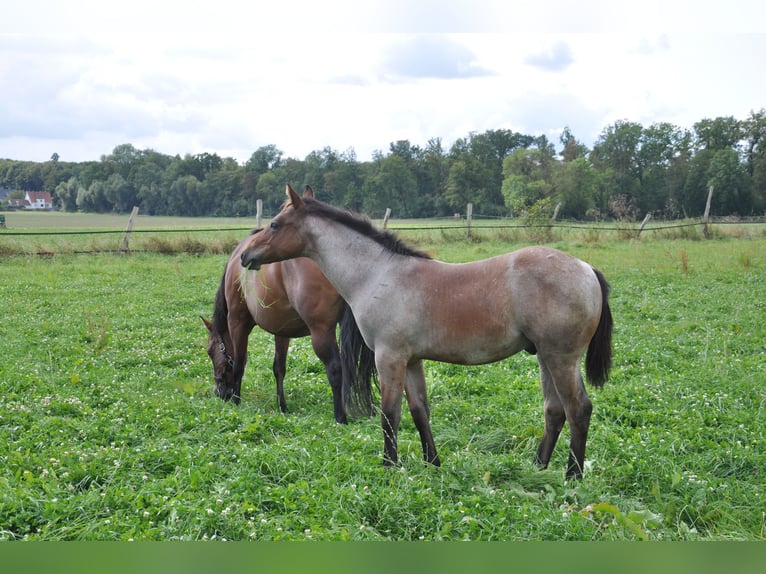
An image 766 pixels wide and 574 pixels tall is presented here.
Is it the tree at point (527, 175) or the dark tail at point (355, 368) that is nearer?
the dark tail at point (355, 368)

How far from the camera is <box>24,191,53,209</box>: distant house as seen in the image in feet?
168

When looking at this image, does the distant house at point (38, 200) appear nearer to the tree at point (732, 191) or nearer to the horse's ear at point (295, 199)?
the tree at point (732, 191)

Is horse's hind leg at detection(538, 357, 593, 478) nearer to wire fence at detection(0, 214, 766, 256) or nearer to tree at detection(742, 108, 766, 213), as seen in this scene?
wire fence at detection(0, 214, 766, 256)

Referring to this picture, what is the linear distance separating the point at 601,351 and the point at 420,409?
1.58 meters

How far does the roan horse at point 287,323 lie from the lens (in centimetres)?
627

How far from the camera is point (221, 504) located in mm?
3697

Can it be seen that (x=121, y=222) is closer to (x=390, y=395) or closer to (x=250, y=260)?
(x=250, y=260)

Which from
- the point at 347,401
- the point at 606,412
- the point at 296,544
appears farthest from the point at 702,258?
the point at 296,544

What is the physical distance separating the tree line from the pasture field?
709 inches

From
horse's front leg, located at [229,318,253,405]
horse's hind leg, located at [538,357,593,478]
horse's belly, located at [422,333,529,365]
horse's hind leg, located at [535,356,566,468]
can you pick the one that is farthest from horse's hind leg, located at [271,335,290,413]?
horse's hind leg, located at [538,357,593,478]

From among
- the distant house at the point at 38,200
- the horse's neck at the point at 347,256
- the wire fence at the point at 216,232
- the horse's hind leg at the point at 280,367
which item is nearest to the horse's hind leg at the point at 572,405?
the horse's neck at the point at 347,256

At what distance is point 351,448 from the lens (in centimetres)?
516

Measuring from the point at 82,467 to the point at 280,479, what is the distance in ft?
4.79

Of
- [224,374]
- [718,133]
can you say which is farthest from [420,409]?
[718,133]
